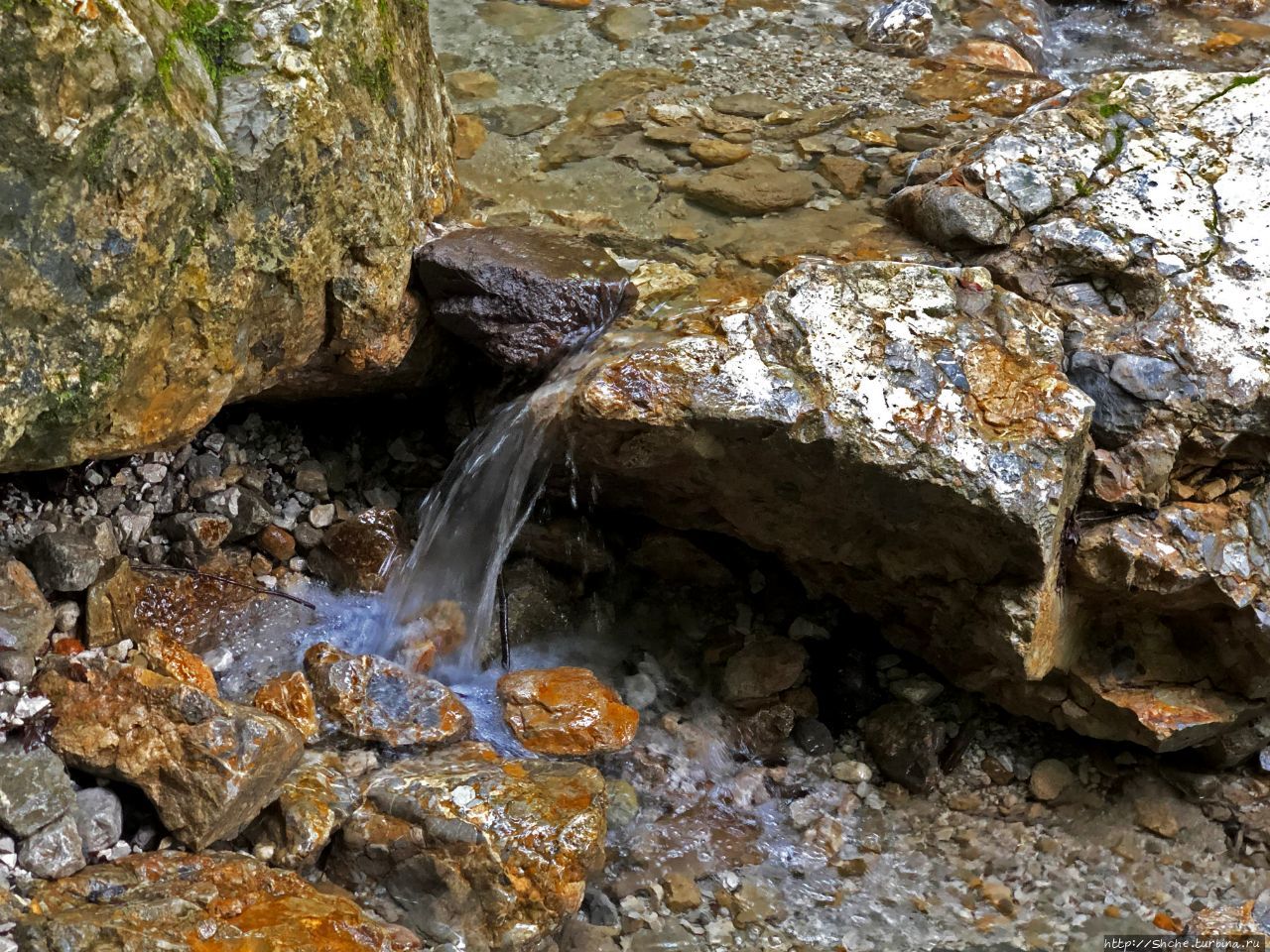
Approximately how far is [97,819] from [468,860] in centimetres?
90

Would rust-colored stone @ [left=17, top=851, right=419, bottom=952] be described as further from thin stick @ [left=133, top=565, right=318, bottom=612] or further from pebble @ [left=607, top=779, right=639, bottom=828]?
thin stick @ [left=133, top=565, right=318, bottom=612]

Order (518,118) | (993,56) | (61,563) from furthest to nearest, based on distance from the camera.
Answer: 1. (993,56)
2. (518,118)
3. (61,563)

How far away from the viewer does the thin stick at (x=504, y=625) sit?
3.83 meters

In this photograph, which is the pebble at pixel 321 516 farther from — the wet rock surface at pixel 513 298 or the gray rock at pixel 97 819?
the gray rock at pixel 97 819

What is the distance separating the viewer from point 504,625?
12.6 ft

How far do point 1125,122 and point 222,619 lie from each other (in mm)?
3513

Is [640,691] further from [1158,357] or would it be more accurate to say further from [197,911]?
[1158,357]

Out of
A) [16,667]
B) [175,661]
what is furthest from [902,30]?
[16,667]

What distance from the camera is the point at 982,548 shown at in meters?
3.23

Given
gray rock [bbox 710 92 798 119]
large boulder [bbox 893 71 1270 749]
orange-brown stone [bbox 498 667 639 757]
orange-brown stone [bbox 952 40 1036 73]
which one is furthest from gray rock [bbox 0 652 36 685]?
orange-brown stone [bbox 952 40 1036 73]

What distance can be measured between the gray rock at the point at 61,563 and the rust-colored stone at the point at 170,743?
0.28m

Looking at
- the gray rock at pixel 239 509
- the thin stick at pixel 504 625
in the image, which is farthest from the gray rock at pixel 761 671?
the gray rock at pixel 239 509

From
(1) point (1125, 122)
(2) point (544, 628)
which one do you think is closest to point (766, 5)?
(1) point (1125, 122)

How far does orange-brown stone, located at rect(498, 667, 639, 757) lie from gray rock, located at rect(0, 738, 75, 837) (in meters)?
1.30
